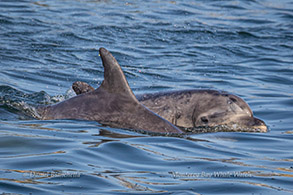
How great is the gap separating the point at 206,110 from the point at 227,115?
304 millimetres

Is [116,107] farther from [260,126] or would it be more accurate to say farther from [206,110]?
[260,126]

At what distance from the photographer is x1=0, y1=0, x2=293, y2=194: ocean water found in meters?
5.67

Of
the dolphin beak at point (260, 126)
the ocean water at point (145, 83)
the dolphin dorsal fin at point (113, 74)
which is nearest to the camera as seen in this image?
the ocean water at point (145, 83)

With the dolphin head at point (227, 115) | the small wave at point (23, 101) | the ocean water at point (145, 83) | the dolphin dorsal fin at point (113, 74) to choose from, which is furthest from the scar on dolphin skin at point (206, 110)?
the dolphin dorsal fin at point (113, 74)

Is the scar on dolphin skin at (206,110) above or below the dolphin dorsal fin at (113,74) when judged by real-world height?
A: below

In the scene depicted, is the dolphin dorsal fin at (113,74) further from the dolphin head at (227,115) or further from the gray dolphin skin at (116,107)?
the dolphin head at (227,115)

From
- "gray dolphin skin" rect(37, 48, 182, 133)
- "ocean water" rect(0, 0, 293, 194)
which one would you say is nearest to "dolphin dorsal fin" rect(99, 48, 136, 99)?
"gray dolphin skin" rect(37, 48, 182, 133)

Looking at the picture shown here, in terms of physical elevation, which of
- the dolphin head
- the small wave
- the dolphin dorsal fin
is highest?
the dolphin dorsal fin

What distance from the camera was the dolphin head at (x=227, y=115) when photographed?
874cm

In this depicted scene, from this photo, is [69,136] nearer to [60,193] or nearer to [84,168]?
[84,168]

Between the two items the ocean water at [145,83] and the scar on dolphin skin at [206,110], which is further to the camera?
the scar on dolphin skin at [206,110]

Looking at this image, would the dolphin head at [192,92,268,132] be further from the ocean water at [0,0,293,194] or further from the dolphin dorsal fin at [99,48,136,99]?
the dolphin dorsal fin at [99,48,136,99]

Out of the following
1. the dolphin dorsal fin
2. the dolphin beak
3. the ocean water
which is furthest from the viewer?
the dolphin beak

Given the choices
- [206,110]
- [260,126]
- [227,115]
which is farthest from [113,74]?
[260,126]
